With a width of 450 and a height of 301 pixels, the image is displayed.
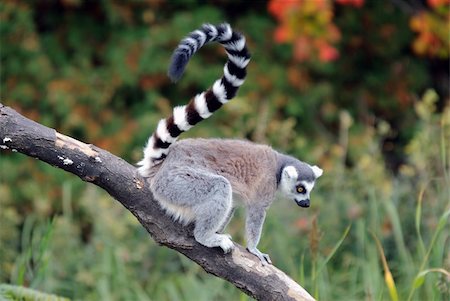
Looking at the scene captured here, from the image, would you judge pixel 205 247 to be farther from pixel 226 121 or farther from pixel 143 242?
pixel 226 121

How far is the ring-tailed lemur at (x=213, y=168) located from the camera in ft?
13.7

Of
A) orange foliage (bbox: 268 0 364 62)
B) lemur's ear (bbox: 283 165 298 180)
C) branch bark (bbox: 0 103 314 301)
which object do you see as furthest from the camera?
orange foliage (bbox: 268 0 364 62)

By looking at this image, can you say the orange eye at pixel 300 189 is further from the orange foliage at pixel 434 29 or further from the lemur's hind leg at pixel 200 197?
the orange foliage at pixel 434 29

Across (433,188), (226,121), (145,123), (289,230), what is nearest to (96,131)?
(145,123)

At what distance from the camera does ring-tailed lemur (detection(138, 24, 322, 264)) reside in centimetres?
418

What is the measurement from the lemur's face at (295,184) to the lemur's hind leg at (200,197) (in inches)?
18.4

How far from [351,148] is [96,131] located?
2.78 meters

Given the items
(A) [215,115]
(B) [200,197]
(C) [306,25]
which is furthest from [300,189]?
(A) [215,115]

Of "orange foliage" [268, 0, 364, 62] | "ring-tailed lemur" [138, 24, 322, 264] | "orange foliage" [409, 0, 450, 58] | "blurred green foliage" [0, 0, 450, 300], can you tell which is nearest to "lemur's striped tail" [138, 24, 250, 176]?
"ring-tailed lemur" [138, 24, 322, 264]

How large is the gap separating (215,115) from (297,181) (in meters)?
5.08

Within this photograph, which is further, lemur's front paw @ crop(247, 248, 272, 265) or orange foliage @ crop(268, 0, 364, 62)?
orange foliage @ crop(268, 0, 364, 62)

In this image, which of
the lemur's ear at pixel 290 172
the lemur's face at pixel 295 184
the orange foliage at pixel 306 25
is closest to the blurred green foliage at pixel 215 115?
the orange foliage at pixel 306 25

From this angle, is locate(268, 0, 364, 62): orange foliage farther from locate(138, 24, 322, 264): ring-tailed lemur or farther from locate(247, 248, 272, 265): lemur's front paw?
locate(247, 248, 272, 265): lemur's front paw

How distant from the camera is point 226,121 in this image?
980 centimetres
